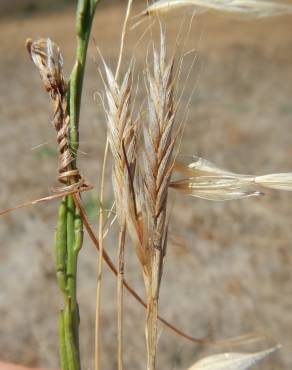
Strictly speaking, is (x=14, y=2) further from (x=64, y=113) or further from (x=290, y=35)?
(x=64, y=113)

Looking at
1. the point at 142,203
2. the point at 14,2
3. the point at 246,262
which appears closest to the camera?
the point at 142,203

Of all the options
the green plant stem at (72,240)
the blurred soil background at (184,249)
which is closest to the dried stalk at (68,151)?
the green plant stem at (72,240)

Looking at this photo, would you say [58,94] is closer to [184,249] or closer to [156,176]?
[156,176]

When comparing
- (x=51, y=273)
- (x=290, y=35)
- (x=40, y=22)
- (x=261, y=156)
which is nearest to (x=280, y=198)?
(x=261, y=156)

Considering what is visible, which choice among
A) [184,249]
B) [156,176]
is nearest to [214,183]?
[156,176]

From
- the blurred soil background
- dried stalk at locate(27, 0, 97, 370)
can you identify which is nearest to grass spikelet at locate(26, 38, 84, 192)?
dried stalk at locate(27, 0, 97, 370)

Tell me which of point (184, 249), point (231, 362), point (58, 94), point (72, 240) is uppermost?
point (58, 94)

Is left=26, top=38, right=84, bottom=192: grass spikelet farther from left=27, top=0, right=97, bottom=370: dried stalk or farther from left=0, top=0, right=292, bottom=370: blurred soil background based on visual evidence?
left=0, top=0, right=292, bottom=370: blurred soil background
